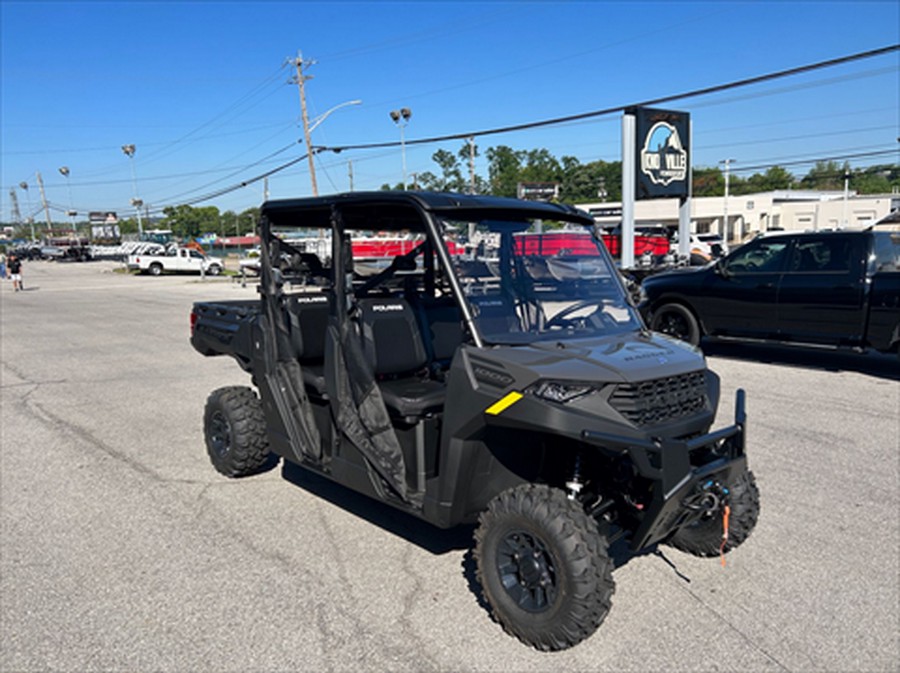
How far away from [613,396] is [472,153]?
40646mm

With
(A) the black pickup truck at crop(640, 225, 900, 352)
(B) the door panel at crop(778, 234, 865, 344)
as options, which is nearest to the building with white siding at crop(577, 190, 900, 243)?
(A) the black pickup truck at crop(640, 225, 900, 352)

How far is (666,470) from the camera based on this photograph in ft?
9.59

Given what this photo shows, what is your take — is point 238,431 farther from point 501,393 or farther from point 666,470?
point 666,470

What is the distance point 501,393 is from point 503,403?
5 cm

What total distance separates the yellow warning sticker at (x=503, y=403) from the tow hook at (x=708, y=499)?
89cm

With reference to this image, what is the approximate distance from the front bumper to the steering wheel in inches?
34.9

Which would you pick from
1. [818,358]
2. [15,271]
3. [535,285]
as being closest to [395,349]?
[535,285]

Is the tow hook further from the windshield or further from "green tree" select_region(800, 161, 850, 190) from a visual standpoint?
"green tree" select_region(800, 161, 850, 190)

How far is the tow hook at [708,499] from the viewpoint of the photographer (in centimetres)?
318

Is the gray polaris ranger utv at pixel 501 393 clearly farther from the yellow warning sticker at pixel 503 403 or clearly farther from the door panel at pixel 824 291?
the door panel at pixel 824 291

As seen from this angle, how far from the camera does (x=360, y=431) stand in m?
4.01

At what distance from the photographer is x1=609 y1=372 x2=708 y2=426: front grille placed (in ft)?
10.3

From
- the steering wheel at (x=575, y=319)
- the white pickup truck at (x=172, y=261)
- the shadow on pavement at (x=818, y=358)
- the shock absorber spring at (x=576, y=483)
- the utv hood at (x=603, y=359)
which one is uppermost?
the steering wheel at (x=575, y=319)

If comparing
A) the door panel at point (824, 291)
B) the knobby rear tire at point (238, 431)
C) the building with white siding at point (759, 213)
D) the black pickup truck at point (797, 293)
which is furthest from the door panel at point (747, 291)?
the building with white siding at point (759, 213)
